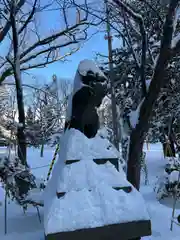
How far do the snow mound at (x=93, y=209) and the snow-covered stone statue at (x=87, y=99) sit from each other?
2.96ft

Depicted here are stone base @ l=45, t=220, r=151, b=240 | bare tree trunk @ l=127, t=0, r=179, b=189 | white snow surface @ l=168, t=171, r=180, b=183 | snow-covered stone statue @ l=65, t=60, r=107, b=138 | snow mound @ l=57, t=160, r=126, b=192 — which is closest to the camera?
stone base @ l=45, t=220, r=151, b=240

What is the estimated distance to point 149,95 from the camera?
434cm

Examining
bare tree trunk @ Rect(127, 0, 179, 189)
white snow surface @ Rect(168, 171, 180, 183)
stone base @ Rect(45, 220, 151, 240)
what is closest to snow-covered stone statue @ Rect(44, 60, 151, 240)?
stone base @ Rect(45, 220, 151, 240)

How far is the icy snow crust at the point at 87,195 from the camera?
2574 millimetres

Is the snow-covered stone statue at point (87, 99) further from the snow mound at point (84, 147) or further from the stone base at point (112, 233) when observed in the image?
the stone base at point (112, 233)

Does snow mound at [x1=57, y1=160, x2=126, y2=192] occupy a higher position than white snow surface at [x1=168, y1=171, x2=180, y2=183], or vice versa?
snow mound at [x1=57, y1=160, x2=126, y2=192]

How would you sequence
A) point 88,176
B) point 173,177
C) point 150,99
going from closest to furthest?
point 88,176 < point 150,99 < point 173,177

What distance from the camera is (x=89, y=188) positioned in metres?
2.86

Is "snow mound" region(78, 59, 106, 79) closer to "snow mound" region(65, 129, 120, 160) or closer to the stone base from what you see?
"snow mound" region(65, 129, 120, 160)

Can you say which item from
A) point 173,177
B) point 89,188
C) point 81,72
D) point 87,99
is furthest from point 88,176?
point 173,177

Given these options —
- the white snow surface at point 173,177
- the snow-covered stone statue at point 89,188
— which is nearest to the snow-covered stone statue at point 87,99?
the snow-covered stone statue at point 89,188

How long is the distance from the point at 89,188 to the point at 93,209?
26 centimetres

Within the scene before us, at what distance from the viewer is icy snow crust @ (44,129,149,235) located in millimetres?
2574

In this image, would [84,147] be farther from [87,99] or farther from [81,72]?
[81,72]
